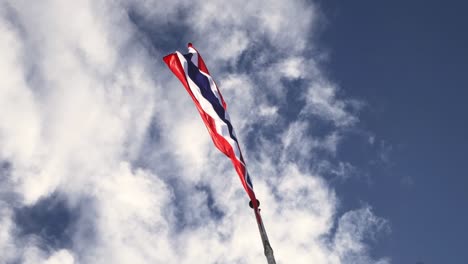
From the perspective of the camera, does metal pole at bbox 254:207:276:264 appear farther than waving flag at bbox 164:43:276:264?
No

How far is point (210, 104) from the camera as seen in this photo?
41.2 ft

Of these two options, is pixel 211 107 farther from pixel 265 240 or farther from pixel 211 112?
pixel 265 240

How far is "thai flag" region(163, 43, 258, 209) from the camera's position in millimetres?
11055

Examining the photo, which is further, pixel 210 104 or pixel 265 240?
pixel 210 104

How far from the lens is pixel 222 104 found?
44.1 feet

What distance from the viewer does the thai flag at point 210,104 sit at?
11055 mm

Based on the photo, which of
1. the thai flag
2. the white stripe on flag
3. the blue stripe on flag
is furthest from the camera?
the blue stripe on flag

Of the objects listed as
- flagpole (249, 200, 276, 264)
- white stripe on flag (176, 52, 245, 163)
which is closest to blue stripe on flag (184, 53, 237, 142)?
white stripe on flag (176, 52, 245, 163)

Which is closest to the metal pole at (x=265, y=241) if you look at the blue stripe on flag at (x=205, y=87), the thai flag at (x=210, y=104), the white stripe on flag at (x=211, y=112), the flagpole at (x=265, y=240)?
the flagpole at (x=265, y=240)

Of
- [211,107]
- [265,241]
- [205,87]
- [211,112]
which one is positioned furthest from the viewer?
[205,87]

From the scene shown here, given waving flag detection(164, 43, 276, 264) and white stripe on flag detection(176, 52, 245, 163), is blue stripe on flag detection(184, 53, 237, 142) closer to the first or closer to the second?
waving flag detection(164, 43, 276, 264)

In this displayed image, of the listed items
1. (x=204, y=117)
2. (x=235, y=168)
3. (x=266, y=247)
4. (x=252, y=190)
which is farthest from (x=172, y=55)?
(x=266, y=247)

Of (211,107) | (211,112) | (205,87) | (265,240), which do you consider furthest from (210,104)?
(265,240)

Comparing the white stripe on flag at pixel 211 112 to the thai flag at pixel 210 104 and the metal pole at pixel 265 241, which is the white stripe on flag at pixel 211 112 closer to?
the thai flag at pixel 210 104
